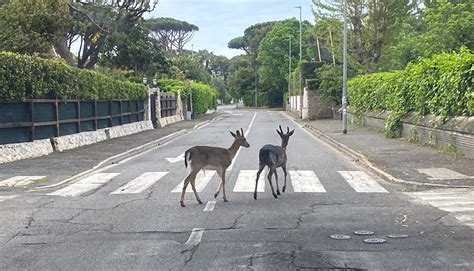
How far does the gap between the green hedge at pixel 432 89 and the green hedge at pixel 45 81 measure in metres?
14.0

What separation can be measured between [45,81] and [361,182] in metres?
13.4

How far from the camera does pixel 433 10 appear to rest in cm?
4484

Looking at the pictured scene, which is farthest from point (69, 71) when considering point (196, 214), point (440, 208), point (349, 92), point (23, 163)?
point (349, 92)

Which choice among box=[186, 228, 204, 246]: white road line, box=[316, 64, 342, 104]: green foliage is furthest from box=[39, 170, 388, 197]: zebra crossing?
box=[316, 64, 342, 104]: green foliage

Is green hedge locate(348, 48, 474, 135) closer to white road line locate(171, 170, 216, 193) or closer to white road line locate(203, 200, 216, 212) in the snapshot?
white road line locate(171, 170, 216, 193)

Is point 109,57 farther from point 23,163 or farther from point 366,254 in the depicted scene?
point 366,254

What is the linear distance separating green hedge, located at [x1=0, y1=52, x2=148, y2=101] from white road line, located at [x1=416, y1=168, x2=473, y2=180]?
13.1m

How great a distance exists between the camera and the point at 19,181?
48.6ft

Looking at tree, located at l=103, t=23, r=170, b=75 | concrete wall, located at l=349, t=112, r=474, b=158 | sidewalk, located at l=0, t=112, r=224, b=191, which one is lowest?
sidewalk, located at l=0, t=112, r=224, b=191

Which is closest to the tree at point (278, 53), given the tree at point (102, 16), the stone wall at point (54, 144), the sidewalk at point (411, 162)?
the tree at point (102, 16)

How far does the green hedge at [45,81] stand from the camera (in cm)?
1962

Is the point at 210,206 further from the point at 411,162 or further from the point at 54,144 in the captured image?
the point at 54,144

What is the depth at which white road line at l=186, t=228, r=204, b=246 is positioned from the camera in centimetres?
809

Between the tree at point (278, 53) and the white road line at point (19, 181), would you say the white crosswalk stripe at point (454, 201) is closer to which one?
the white road line at point (19, 181)
